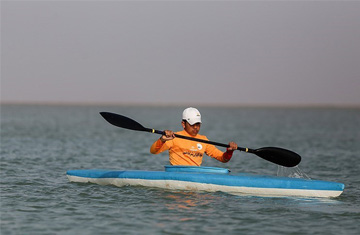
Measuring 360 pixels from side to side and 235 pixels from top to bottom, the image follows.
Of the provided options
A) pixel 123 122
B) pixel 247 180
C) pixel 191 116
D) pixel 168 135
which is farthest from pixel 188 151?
pixel 123 122

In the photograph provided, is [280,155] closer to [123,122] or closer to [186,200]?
[186,200]

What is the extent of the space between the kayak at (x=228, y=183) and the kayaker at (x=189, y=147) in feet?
1.08

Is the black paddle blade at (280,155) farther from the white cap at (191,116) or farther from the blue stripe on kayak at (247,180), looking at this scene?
the white cap at (191,116)

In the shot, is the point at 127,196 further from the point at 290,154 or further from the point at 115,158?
the point at 115,158

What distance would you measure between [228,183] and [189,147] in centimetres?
113

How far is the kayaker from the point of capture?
1251cm

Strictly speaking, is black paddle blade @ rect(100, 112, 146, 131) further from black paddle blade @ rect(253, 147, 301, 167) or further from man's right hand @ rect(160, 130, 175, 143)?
black paddle blade @ rect(253, 147, 301, 167)

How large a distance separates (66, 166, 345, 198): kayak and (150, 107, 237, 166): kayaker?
1.08 feet

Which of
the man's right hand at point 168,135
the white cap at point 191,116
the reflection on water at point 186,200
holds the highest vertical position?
the white cap at point 191,116

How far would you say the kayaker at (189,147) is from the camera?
12.5m

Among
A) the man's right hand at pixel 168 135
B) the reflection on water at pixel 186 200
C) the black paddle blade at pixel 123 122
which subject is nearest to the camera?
the reflection on water at pixel 186 200

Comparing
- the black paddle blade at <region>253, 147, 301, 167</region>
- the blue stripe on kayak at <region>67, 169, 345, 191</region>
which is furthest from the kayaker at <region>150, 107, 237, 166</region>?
the black paddle blade at <region>253, 147, 301, 167</region>

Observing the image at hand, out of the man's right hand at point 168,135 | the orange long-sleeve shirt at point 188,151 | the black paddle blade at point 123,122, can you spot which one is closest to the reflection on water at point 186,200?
the orange long-sleeve shirt at point 188,151

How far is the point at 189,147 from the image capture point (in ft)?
42.2
